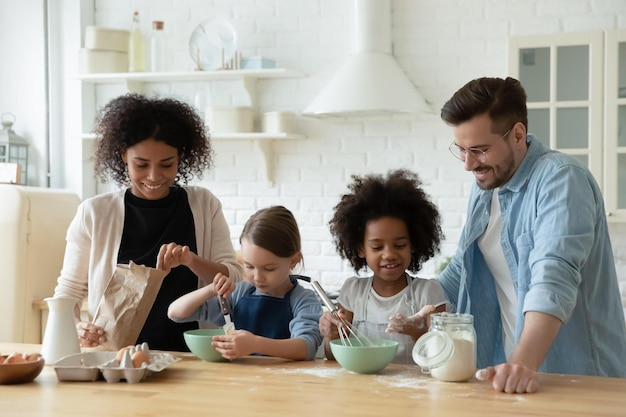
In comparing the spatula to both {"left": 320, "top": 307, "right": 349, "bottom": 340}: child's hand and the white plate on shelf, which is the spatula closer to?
{"left": 320, "top": 307, "right": 349, "bottom": 340}: child's hand

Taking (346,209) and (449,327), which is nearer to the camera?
(449,327)

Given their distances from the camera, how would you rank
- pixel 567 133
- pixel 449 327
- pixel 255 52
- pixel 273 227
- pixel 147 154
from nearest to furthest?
pixel 449 327, pixel 273 227, pixel 147 154, pixel 567 133, pixel 255 52

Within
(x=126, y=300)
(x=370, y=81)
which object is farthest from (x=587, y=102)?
(x=126, y=300)

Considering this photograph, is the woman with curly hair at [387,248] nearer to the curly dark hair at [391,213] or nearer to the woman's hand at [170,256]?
the curly dark hair at [391,213]

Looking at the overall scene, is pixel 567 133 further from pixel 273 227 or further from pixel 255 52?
pixel 273 227

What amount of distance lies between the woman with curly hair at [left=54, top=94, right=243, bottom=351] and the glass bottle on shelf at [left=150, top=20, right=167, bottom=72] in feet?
8.19

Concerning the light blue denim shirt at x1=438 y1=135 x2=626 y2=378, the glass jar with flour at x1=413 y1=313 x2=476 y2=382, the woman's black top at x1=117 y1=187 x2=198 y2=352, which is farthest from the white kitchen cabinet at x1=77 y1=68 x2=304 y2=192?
the glass jar with flour at x1=413 y1=313 x2=476 y2=382

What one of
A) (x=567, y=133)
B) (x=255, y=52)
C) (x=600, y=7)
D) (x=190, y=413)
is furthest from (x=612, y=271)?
(x=255, y=52)

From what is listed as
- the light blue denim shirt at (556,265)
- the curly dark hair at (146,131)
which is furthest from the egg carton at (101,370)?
the light blue denim shirt at (556,265)

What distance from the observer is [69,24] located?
5.02 m

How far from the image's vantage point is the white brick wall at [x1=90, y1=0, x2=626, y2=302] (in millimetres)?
4391

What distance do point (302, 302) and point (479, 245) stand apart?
50cm

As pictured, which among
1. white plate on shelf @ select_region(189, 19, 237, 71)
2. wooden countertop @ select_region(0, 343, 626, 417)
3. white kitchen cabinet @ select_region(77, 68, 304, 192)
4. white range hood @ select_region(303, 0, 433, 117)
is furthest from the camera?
white plate on shelf @ select_region(189, 19, 237, 71)

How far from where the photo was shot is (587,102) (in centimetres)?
400
